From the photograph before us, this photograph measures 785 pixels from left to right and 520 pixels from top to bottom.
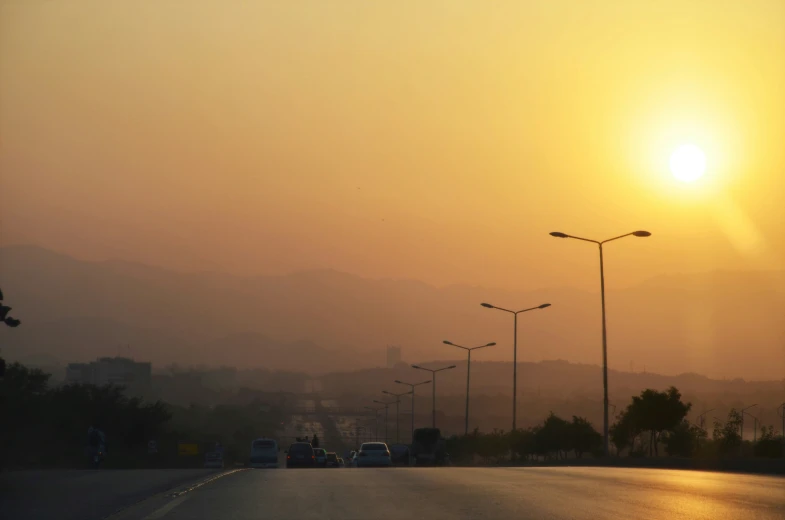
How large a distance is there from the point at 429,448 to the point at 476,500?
215ft

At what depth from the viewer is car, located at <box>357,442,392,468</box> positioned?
58875 millimetres

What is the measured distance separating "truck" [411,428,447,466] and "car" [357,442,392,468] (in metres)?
23.0

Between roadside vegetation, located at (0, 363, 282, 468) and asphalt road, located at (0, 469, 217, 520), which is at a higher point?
roadside vegetation, located at (0, 363, 282, 468)

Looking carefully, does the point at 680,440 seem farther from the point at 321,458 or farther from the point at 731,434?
the point at 321,458

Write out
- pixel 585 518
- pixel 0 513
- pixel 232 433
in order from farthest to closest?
1. pixel 232 433
2. pixel 0 513
3. pixel 585 518

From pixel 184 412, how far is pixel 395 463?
344 ft

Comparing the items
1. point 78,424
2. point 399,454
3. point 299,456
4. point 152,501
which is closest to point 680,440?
point 399,454

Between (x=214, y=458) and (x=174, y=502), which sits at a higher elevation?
(x=214, y=458)

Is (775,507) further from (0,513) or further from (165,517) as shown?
(0,513)

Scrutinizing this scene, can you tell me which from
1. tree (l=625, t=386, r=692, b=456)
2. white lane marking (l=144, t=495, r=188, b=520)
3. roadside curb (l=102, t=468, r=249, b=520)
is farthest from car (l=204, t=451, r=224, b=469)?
white lane marking (l=144, t=495, r=188, b=520)

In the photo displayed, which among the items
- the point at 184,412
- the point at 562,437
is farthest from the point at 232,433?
the point at 562,437

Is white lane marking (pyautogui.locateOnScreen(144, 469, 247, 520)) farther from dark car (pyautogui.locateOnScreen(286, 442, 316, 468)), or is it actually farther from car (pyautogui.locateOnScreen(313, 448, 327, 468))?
car (pyautogui.locateOnScreen(313, 448, 327, 468))

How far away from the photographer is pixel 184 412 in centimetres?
18288

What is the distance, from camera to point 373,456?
2330 inches
